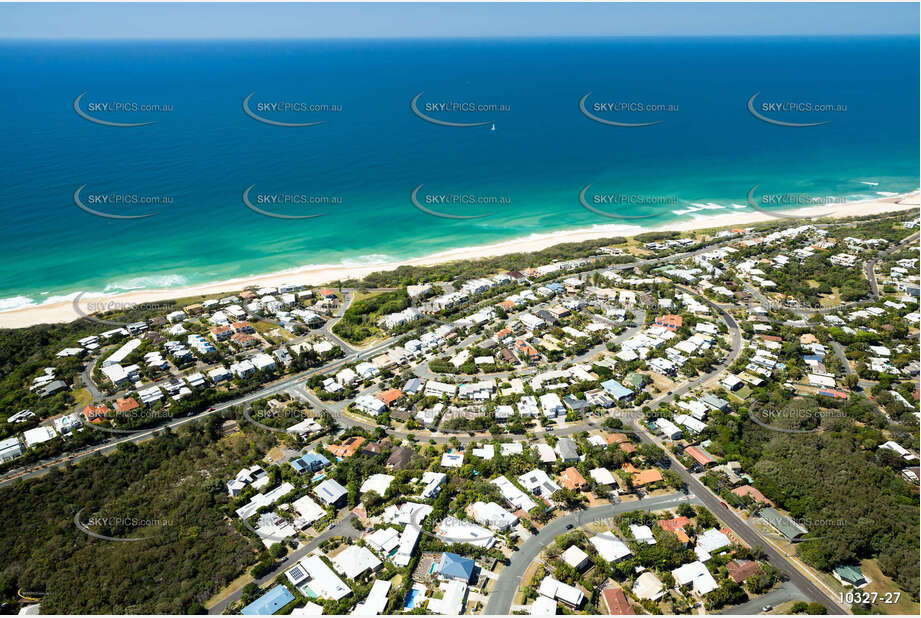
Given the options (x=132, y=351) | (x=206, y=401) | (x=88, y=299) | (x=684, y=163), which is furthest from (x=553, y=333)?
(x=684, y=163)

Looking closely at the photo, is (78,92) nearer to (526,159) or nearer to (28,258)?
(28,258)

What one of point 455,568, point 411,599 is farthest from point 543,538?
point 411,599

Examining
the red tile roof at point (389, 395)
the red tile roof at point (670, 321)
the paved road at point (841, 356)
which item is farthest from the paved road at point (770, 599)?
the red tile roof at point (670, 321)

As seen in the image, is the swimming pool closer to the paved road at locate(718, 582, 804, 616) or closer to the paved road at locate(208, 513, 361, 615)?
the paved road at locate(208, 513, 361, 615)

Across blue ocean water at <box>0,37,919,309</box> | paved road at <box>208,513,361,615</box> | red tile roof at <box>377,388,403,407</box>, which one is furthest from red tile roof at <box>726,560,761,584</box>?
blue ocean water at <box>0,37,919,309</box>

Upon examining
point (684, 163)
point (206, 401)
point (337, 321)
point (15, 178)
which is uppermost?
point (684, 163)

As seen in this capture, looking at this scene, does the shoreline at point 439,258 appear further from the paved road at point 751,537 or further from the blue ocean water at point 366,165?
the paved road at point 751,537
